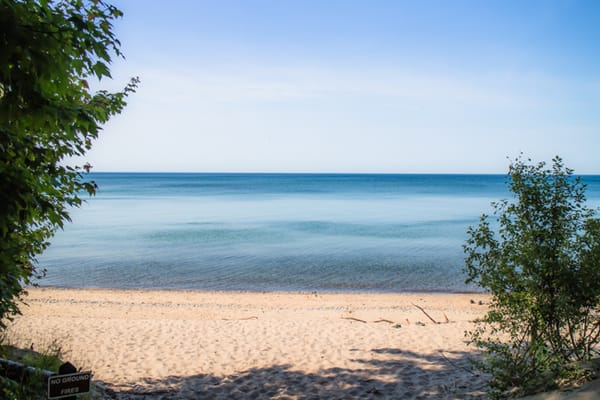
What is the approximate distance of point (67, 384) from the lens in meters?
4.15

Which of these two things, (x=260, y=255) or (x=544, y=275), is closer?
(x=544, y=275)

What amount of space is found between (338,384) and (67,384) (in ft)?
16.8

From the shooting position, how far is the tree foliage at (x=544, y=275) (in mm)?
5848

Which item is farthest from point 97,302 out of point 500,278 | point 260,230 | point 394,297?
point 260,230

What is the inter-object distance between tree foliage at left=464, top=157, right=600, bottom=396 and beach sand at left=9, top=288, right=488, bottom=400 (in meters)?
1.61

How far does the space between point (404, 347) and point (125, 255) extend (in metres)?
19.7

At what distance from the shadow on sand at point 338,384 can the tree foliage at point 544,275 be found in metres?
1.51

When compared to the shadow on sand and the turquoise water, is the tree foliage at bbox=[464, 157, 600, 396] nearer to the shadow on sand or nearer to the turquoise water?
the shadow on sand

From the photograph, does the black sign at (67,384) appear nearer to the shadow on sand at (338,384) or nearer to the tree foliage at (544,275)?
the shadow on sand at (338,384)

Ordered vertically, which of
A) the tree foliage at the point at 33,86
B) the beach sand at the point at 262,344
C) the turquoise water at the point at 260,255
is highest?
the tree foliage at the point at 33,86

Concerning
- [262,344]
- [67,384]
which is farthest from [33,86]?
[262,344]

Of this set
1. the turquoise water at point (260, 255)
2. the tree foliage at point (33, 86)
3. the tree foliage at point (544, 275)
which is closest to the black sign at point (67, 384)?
the tree foliage at point (33, 86)

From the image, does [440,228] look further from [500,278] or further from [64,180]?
[64,180]

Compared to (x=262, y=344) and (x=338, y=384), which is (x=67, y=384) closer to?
(x=338, y=384)
